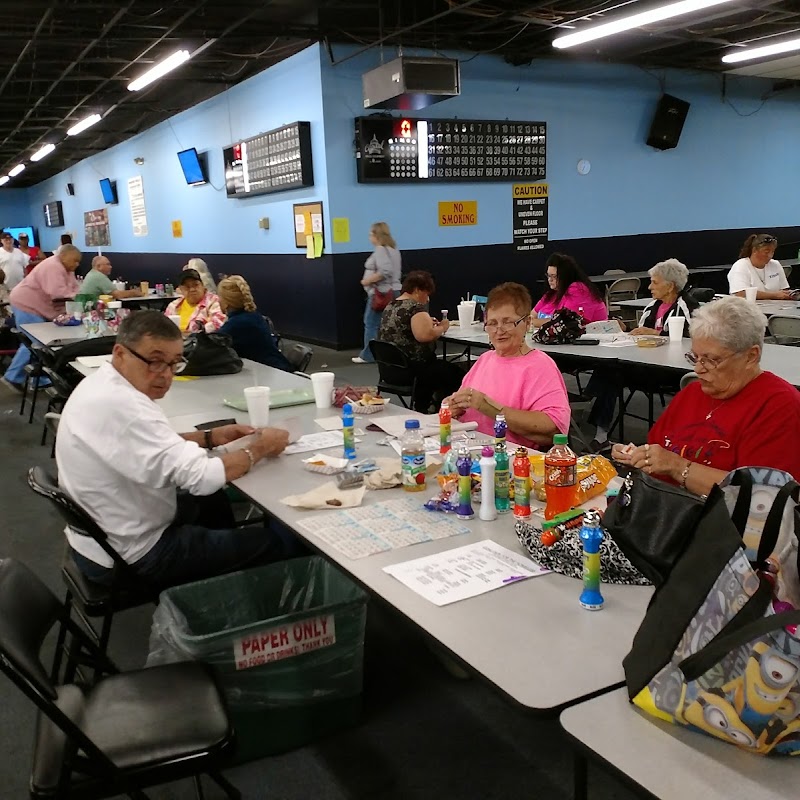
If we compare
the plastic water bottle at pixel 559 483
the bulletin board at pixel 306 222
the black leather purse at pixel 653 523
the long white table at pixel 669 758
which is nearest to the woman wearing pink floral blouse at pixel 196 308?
the bulletin board at pixel 306 222

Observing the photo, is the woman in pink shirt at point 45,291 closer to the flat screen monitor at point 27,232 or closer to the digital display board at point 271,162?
the digital display board at point 271,162

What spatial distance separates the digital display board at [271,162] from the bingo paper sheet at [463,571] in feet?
23.9

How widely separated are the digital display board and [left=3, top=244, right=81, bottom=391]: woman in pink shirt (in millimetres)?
2500

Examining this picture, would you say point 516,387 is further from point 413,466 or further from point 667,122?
point 667,122

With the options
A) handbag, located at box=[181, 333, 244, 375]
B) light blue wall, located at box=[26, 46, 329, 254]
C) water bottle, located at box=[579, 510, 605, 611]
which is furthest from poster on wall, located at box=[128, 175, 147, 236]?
water bottle, located at box=[579, 510, 605, 611]

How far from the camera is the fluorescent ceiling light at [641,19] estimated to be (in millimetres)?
5930

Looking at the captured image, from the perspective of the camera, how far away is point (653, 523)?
131 cm

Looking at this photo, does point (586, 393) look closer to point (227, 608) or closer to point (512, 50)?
point (227, 608)

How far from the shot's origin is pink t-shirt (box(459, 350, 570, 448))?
278 centimetres

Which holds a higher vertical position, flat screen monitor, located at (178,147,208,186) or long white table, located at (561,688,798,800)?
flat screen monitor, located at (178,147,208,186)

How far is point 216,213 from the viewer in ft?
36.5

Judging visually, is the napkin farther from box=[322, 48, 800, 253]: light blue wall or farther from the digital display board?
the digital display board

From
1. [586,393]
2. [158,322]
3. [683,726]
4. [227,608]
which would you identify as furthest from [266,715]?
[586,393]

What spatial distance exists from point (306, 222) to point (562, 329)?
4760 millimetres
